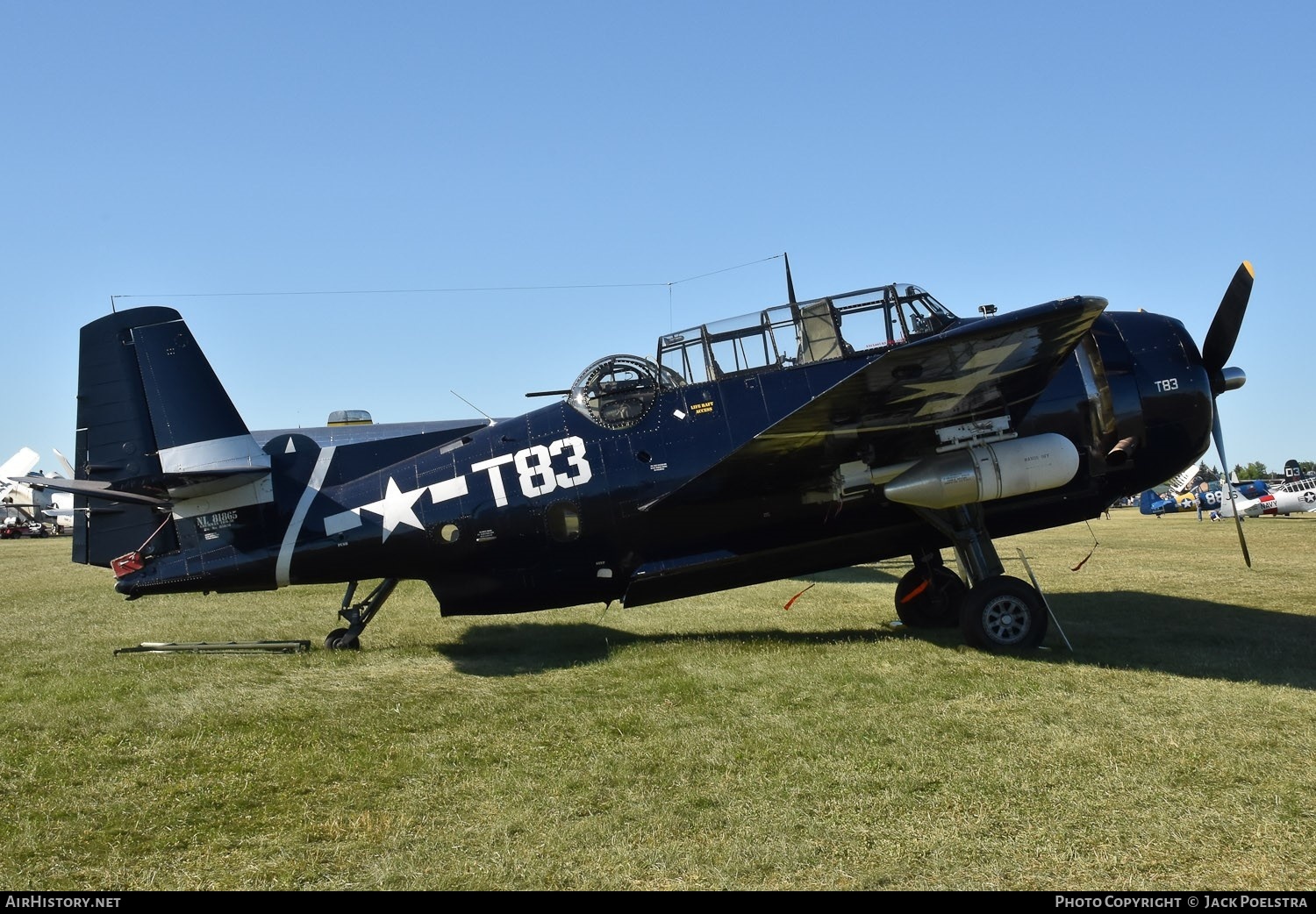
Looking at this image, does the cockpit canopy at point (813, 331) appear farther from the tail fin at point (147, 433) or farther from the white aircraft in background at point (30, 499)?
the white aircraft in background at point (30, 499)

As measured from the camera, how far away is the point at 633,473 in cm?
1030

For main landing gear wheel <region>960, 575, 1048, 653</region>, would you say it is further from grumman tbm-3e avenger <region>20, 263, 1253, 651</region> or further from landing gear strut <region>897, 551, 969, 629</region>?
landing gear strut <region>897, 551, 969, 629</region>

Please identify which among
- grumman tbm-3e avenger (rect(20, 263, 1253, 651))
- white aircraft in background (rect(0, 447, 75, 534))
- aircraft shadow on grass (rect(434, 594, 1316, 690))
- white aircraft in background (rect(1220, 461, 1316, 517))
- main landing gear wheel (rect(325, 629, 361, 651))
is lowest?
white aircraft in background (rect(1220, 461, 1316, 517))

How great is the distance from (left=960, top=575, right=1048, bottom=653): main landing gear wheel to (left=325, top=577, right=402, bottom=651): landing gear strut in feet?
21.7

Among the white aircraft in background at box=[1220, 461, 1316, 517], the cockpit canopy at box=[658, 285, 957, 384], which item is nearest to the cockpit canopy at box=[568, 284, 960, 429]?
the cockpit canopy at box=[658, 285, 957, 384]

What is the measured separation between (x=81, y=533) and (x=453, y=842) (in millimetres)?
8247

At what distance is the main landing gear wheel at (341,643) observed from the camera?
10.9 m

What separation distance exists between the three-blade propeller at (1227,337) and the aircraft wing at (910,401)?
90.2 inches

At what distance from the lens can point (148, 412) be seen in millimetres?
10391

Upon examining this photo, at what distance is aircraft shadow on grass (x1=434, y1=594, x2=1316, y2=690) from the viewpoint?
8547 millimetres

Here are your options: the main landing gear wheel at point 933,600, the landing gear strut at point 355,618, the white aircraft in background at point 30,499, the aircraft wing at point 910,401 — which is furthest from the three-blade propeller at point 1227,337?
the white aircraft in background at point 30,499

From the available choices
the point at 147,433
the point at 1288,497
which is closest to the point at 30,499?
the point at 147,433
